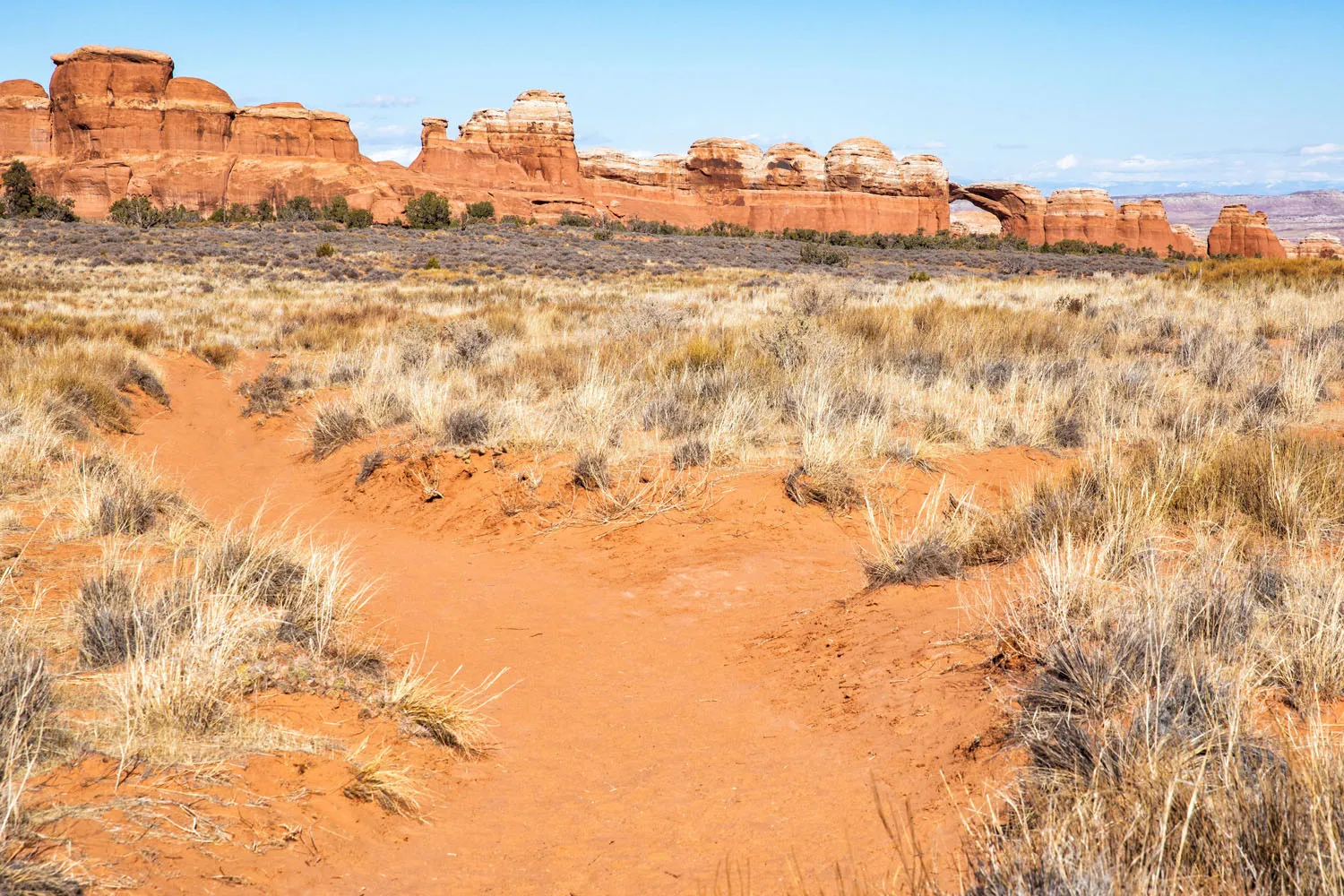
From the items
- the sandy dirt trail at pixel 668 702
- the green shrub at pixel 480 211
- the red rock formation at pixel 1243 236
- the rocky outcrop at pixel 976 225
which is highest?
the rocky outcrop at pixel 976 225

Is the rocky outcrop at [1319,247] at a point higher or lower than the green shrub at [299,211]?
lower

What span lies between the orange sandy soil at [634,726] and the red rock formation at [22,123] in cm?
8665

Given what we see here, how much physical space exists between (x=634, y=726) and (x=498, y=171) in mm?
82260

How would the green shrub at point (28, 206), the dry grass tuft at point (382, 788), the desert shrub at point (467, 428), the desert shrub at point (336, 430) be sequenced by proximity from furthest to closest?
the green shrub at point (28, 206) < the desert shrub at point (336, 430) < the desert shrub at point (467, 428) < the dry grass tuft at point (382, 788)

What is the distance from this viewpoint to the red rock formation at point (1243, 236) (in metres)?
69.9

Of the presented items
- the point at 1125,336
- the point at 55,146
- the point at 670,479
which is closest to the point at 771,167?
the point at 55,146

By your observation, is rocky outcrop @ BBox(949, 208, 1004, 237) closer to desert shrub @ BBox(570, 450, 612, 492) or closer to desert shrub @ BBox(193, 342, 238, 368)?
desert shrub @ BBox(193, 342, 238, 368)

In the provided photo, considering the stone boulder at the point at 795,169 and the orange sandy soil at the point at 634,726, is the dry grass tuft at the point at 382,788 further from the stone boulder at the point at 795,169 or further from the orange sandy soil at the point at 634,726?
the stone boulder at the point at 795,169

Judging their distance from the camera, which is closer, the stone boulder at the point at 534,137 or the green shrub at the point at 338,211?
the green shrub at the point at 338,211

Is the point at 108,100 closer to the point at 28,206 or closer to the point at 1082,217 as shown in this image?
the point at 28,206

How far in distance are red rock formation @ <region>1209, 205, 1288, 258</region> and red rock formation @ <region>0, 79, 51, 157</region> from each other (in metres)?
98.0

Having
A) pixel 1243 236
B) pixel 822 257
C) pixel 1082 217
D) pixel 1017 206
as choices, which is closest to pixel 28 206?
pixel 822 257

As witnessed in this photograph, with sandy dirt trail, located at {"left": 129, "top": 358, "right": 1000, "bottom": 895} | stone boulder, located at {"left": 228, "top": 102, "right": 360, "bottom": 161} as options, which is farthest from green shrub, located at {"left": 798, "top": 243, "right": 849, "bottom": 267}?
stone boulder, located at {"left": 228, "top": 102, "right": 360, "bottom": 161}

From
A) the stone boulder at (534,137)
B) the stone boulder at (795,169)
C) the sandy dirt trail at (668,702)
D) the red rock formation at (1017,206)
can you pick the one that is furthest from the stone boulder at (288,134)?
the sandy dirt trail at (668,702)
